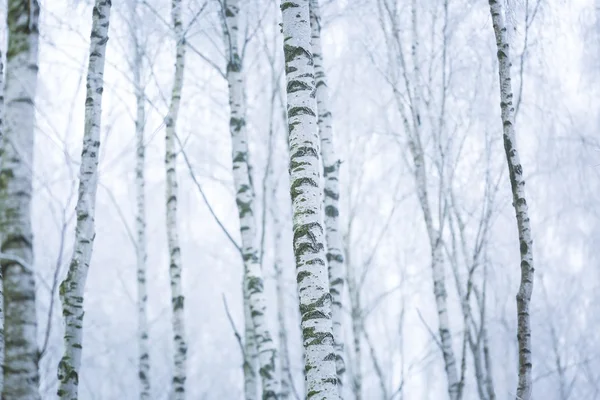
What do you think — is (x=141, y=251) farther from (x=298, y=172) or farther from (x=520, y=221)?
(x=520, y=221)

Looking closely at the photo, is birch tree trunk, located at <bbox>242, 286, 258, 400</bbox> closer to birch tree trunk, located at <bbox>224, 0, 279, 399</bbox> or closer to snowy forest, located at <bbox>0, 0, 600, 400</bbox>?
snowy forest, located at <bbox>0, 0, 600, 400</bbox>

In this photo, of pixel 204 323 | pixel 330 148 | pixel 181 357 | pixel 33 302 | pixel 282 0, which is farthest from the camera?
pixel 204 323

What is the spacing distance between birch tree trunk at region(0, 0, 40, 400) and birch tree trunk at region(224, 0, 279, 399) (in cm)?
289

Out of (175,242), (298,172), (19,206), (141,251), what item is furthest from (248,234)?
(141,251)

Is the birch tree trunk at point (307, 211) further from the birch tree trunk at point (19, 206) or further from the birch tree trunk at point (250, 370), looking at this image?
the birch tree trunk at point (250, 370)

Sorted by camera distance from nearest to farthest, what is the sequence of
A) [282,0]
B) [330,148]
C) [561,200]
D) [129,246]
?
[282,0]
[330,148]
[561,200]
[129,246]

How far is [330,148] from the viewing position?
6.43 meters

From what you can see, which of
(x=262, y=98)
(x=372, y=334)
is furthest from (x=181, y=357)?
(x=372, y=334)

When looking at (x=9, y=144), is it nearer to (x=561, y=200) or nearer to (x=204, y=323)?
(x=561, y=200)

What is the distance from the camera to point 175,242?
7457 millimetres

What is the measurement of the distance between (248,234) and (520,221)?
2.69m

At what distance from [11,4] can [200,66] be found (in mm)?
10785

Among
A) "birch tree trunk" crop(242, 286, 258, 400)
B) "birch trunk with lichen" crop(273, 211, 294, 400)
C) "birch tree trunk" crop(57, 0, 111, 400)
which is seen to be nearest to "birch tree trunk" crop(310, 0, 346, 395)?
"birch tree trunk" crop(242, 286, 258, 400)

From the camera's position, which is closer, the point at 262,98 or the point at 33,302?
the point at 33,302
